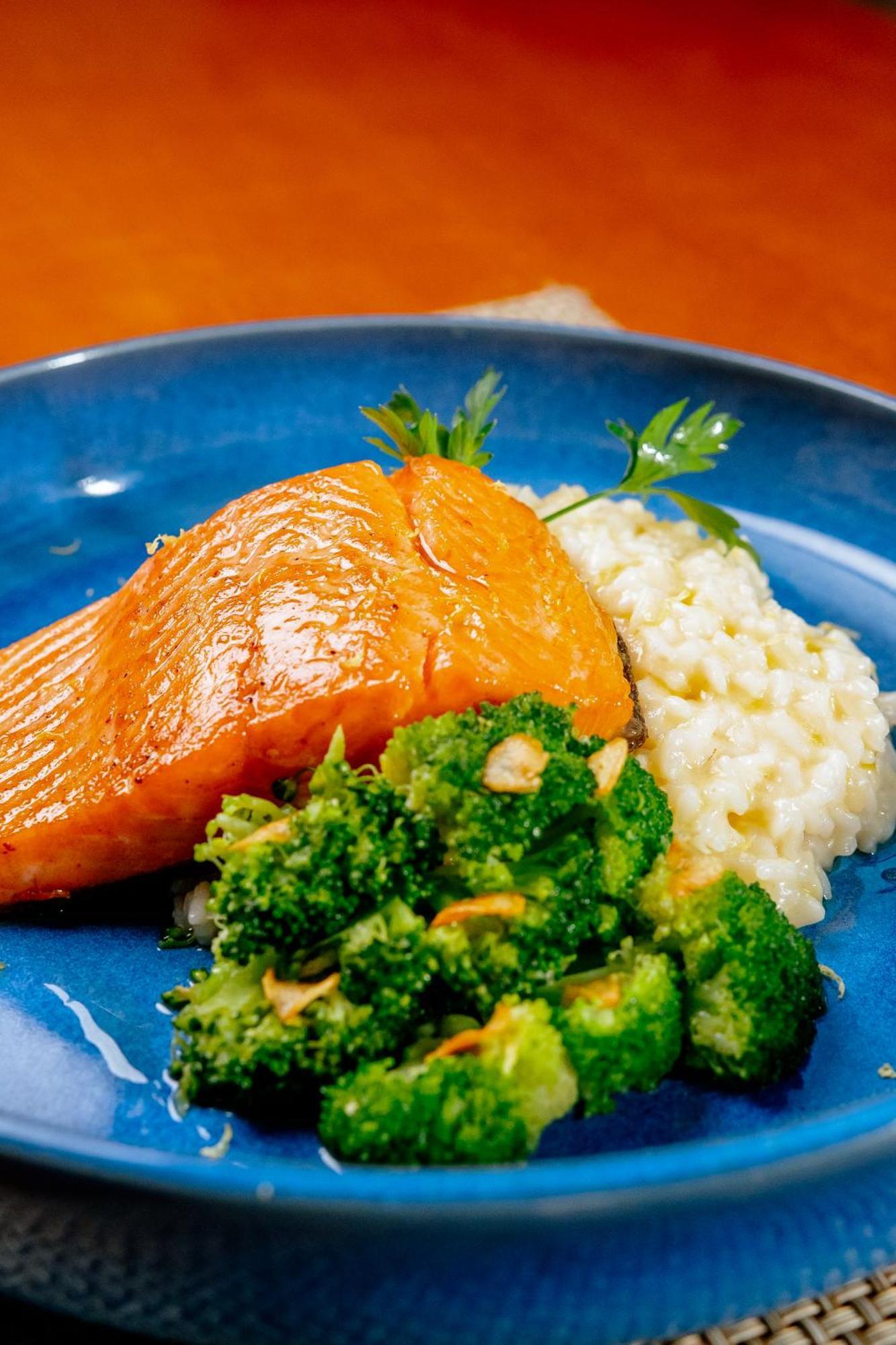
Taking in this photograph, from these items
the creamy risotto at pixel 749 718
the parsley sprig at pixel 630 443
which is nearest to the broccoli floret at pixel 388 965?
the creamy risotto at pixel 749 718

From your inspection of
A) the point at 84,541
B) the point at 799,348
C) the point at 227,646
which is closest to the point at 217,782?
the point at 227,646

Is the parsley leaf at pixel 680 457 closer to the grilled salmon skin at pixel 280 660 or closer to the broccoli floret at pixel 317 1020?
the grilled salmon skin at pixel 280 660

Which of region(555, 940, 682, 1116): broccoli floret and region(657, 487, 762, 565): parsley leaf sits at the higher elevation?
region(657, 487, 762, 565): parsley leaf

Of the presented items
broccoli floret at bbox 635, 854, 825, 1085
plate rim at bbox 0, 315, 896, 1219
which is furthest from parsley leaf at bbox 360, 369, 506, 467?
plate rim at bbox 0, 315, 896, 1219

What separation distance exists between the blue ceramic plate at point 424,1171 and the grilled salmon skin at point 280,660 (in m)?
0.26

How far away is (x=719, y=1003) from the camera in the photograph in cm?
227

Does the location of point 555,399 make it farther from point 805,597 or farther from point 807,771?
point 807,771

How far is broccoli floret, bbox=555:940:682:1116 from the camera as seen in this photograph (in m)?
2.14

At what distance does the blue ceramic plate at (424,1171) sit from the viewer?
5.60 feet

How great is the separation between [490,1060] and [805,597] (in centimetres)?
215

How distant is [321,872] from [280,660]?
0.55 meters

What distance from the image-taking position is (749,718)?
10.2 ft

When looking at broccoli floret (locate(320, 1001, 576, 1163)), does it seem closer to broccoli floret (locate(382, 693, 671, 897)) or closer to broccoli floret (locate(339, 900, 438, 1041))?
broccoli floret (locate(339, 900, 438, 1041))

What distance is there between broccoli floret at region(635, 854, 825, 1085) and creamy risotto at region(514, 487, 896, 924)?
44 cm
